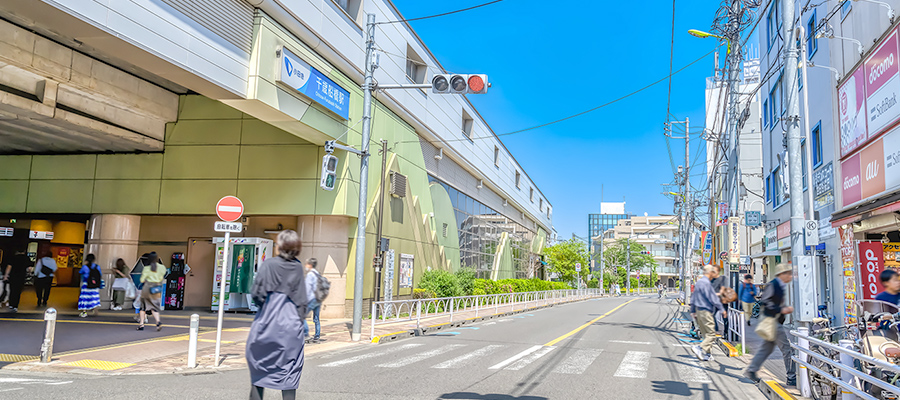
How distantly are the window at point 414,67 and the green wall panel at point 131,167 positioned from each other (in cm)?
1034

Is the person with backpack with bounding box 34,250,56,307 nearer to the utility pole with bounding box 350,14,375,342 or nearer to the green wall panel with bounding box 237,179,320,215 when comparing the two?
the green wall panel with bounding box 237,179,320,215

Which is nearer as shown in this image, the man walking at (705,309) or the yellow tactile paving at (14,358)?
the yellow tactile paving at (14,358)

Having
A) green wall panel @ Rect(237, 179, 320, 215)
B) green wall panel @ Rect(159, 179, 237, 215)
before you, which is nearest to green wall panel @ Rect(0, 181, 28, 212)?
green wall panel @ Rect(159, 179, 237, 215)

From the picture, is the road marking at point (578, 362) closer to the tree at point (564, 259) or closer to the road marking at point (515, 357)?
the road marking at point (515, 357)

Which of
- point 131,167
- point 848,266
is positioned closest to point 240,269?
point 131,167

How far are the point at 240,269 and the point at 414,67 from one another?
1235cm

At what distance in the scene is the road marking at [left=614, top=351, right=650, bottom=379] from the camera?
931 centimetres

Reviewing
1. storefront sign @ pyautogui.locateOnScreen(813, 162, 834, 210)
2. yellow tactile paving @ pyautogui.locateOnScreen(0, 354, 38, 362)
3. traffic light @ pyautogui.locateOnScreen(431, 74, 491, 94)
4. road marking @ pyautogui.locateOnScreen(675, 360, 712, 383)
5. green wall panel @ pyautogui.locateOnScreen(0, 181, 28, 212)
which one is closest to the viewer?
road marking @ pyautogui.locateOnScreen(675, 360, 712, 383)

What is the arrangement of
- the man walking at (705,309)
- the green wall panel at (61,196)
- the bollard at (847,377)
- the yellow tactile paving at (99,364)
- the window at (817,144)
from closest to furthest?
the bollard at (847,377) → the yellow tactile paving at (99,364) → the man walking at (705,309) → the window at (817,144) → the green wall panel at (61,196)

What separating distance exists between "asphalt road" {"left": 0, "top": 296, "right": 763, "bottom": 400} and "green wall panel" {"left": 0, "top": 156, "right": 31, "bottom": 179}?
15.1m

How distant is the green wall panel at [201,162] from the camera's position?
1884cm

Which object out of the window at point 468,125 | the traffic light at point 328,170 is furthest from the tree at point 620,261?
the traffic light at point 328,170

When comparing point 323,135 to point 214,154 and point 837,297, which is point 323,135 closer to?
point 214,154

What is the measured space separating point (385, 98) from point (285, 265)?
17452 mm
